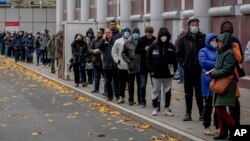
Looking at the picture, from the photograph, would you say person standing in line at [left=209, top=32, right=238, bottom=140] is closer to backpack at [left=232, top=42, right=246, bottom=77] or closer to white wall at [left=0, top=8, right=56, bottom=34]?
backpack at [left=232, top=42, right=246, bottom=77]

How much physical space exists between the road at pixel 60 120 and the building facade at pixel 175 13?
233 inches

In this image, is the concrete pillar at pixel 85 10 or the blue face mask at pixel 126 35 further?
the concrete pillar at pixel 85 10

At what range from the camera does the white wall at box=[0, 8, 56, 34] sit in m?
61.8

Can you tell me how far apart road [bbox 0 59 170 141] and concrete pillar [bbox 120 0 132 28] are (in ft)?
47.6

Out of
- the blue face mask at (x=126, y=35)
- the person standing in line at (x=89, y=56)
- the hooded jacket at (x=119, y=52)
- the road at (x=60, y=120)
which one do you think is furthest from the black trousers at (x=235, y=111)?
the person standing in line at (x=89, y=56)

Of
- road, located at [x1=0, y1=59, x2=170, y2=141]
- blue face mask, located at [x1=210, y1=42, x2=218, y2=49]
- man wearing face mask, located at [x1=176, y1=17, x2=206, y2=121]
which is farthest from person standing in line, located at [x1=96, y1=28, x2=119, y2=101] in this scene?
blue face mask, located at [x1=210, y1=42, x2=218, y2=49]

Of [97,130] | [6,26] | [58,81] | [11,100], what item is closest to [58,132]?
[97,130]

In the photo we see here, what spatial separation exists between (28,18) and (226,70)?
54.1 m

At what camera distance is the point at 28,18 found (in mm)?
62250

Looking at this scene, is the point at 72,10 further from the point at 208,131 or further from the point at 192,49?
the point at 208,131

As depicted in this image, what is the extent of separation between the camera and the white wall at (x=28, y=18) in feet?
203

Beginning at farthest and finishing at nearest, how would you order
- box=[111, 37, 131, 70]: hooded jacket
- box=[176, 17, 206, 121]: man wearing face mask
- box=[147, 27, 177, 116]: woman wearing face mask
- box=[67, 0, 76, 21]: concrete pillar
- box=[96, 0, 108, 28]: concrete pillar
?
box=[67, 0, 76, 21]: concrete pillar < box=[96, 0, 108, 28]: concrete pillar < box=[111, 37, 131, 70]: hooded jacket < box=[147, 27, 177, 116]: woman wearing face mask < box=[176, 17, 206, 121]: man wearing face mask

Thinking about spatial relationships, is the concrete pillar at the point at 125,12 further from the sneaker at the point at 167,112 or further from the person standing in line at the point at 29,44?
the sneaker at the point at 167,112

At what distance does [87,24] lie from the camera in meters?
24.0
